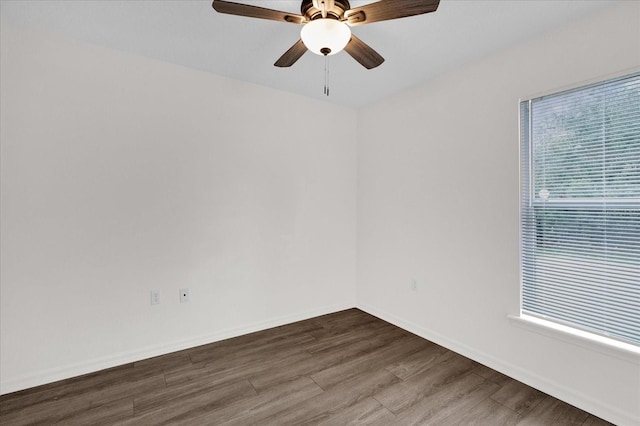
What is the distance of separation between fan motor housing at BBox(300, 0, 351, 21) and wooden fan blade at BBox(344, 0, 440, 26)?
6 centimetres

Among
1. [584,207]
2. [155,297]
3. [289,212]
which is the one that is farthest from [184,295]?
[584,207]

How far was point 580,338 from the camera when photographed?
1.92 meters

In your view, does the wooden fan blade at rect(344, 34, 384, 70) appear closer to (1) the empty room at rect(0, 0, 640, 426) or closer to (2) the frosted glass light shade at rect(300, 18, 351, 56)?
(1) the empty room at rect(0, 0, 640, 426)

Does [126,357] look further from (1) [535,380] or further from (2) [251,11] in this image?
(1) [535,380]

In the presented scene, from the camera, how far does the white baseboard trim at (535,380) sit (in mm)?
1799

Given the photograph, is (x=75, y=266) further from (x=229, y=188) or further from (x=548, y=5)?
(x=548, y=5)

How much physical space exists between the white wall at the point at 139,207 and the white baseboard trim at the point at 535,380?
126 centimetres

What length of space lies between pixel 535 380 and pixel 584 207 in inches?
47.9

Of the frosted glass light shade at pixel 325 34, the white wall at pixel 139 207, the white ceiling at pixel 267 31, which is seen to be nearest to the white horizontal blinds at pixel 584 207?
the white ceiling at pixel 267 31

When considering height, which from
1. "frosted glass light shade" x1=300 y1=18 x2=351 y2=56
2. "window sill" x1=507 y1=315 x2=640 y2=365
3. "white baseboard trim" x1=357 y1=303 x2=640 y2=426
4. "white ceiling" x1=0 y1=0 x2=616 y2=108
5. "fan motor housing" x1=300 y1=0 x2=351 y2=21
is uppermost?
"white ceiling" x1=0 y1=0 x2=616 y2=108

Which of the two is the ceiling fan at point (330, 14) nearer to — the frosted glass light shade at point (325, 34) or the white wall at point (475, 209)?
the frosted glass light shade at point (325, 34)

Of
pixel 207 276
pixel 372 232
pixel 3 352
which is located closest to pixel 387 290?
pixel 372 232

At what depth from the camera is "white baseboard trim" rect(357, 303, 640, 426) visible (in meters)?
1.80

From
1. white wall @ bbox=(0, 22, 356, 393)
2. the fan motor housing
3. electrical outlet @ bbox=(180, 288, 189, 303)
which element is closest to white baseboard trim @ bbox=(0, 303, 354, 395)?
white wall @ bbox=(0, 22, 356, 393)
